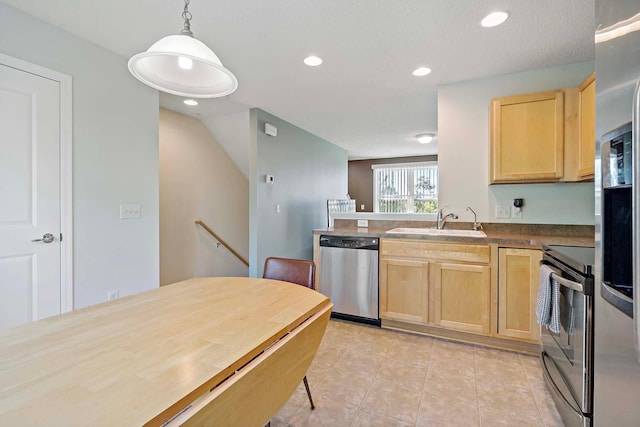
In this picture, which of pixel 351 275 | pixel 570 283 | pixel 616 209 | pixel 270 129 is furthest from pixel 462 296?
pixel 270 129

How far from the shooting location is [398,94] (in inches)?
129

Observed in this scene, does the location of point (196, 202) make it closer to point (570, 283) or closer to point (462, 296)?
point (462, 296)

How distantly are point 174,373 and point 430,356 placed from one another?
7.11 ft

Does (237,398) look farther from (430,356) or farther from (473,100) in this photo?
(473,100)

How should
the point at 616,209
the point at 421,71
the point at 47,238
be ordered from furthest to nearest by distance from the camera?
the point at 421,71, the point at 47,238, the point at 616,209

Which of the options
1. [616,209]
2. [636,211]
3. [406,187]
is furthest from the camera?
[406,187]

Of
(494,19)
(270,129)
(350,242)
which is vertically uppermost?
(494,19)

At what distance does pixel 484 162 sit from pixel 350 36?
1747mm

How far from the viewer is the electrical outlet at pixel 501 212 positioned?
2.81 metres

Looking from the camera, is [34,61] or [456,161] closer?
[34,61]

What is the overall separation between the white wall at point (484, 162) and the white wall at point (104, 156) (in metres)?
2.84

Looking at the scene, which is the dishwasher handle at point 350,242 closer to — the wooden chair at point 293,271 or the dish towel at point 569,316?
the wooden chair at point 293,271

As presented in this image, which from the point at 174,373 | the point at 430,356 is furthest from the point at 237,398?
the point at 430,356

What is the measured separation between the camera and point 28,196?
195cm
